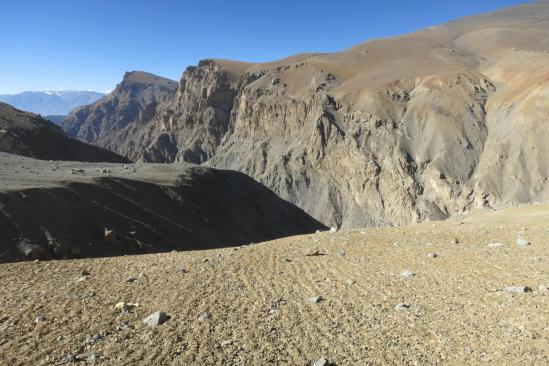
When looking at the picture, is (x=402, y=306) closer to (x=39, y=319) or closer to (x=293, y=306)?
(x=293, y=306)

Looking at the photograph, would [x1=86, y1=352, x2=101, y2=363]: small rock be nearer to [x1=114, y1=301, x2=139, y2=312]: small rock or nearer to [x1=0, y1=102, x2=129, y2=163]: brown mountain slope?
[x1=114, y1=301, x2=139, y2=312]: small rock

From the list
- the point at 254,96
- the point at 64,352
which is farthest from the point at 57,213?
the point at 254,96

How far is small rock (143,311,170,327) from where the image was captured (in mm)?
8203

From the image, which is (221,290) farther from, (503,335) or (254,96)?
(254,96)

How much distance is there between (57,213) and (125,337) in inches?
688

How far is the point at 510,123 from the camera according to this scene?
68.7 m

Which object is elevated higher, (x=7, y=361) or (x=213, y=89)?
(x=213, y=89)

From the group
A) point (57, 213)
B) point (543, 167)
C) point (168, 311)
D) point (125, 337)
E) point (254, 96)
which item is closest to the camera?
point (125, 337)

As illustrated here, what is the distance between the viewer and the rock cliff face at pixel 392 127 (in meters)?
66.6

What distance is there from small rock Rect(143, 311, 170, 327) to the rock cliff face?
59501mm

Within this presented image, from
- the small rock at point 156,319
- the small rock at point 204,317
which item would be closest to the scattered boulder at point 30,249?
the small rock at point 156,319

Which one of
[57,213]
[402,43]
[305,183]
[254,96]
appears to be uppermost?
[402,43]

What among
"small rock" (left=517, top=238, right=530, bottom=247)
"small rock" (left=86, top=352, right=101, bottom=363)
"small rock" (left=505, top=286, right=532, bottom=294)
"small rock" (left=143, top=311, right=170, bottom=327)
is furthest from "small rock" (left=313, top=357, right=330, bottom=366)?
"small rock" (left=517, top=238, right=530, bottom=247)

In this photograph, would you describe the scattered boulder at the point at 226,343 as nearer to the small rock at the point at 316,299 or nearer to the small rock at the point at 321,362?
the small rock at the point at 321,362
